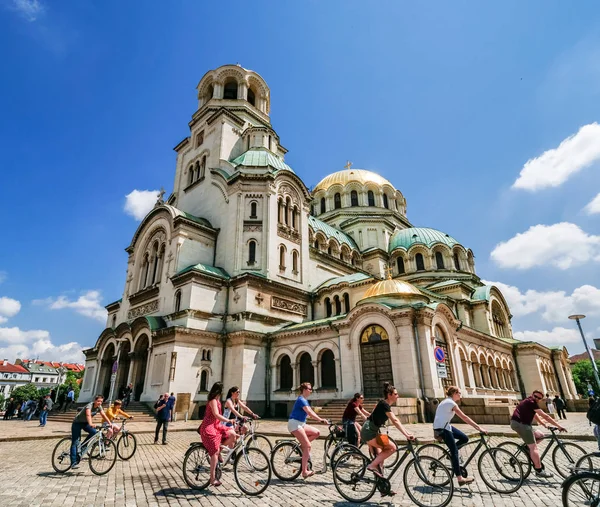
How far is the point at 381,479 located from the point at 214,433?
3.33 m

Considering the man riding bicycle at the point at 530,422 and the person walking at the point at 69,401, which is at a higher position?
the person walking at the point at 69,401

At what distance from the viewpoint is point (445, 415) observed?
749 cm

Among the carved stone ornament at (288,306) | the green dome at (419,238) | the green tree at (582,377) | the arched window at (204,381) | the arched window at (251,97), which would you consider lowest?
the arched window at (204,381)

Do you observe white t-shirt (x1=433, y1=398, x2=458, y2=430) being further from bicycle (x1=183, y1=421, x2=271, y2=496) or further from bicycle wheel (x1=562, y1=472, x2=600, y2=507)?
bicycle (x1=183, y1=421, x2=271, y2=496)

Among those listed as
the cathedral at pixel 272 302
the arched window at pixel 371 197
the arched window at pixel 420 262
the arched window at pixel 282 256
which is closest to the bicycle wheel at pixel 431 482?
the cathedral at pixel 272 302

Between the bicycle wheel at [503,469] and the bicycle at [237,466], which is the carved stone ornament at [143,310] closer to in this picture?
the bicycle at [237,466]

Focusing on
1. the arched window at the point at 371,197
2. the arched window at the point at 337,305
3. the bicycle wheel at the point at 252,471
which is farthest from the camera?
the arched window at the point at 371,197

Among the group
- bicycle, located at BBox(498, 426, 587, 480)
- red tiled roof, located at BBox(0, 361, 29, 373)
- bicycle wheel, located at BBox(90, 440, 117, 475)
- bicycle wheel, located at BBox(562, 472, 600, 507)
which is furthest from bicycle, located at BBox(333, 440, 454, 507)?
red tiled roof, located at BBox(0, 361, 29, 373)

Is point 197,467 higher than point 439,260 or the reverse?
the reverse

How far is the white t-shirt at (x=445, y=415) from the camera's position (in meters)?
7.43

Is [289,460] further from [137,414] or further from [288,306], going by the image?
[288,306]

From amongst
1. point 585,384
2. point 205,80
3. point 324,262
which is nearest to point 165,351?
point 324,262

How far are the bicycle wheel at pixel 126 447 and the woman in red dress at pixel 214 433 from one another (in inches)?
164

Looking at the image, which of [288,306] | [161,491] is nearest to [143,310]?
[288,306]
